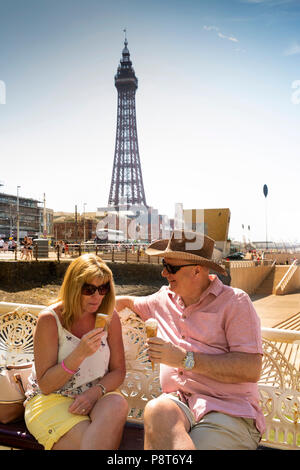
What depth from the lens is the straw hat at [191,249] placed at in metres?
2.29

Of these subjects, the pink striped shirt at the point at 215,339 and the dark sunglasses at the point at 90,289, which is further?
the dark sunglasses at the point at 90,289

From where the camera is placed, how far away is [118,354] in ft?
8.07

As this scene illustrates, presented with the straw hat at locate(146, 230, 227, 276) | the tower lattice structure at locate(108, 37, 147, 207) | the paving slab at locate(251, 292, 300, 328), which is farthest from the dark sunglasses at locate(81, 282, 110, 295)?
the tower lattice structure at locate(108, 37, 147, 207)

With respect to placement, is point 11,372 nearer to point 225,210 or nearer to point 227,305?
point 227,305

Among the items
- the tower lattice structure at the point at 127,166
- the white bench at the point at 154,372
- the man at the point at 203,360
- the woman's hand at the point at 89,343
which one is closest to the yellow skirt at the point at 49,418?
the woman's hand at the point at 89,343

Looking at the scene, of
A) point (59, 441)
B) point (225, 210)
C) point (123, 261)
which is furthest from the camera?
point (225, 210)

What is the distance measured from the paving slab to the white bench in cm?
1516

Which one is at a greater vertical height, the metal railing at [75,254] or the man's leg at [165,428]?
the man's leg at [165,428]

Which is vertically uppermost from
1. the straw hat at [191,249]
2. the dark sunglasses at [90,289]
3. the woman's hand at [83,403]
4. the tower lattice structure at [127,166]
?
the tower lattice structure at [127,166]

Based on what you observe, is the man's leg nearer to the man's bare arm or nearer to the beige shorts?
the beige shorts
